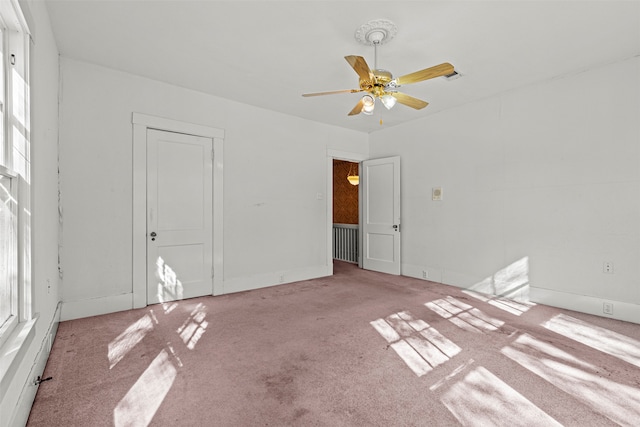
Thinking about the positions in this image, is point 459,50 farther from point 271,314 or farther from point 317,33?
point 271,314

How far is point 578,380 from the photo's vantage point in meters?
2.06

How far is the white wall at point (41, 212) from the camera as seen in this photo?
154 cm

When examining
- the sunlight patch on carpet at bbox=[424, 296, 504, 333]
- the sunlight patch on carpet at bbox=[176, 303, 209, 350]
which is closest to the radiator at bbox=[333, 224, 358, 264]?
the sunlight patch on carpet at bbox=[424, 296, 504, 333]

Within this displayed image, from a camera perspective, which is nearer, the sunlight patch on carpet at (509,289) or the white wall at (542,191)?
the white wall at (542,191)

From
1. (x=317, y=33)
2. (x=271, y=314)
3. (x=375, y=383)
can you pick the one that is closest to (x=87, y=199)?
(x=271, y=314)

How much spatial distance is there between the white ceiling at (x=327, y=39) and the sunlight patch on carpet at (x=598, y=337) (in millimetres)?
2653

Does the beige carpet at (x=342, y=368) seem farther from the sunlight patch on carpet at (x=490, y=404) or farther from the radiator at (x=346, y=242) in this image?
the radiator at (x=346, y=242)

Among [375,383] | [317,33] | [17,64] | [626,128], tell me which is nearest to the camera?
[17,64]

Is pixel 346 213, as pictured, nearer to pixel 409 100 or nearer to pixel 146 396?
pixel 409 100

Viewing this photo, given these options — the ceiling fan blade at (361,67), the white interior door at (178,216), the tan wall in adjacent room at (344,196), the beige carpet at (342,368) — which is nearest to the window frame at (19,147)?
the beige carpet at (342,368)

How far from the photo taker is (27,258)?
1800 mm

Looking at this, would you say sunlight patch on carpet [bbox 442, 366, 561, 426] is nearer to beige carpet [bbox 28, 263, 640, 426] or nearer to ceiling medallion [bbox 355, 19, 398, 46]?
beige carpet [bbox 28, 263, 640, 426]

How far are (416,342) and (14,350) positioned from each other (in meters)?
2.65

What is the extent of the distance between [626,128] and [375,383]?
3680 mm
